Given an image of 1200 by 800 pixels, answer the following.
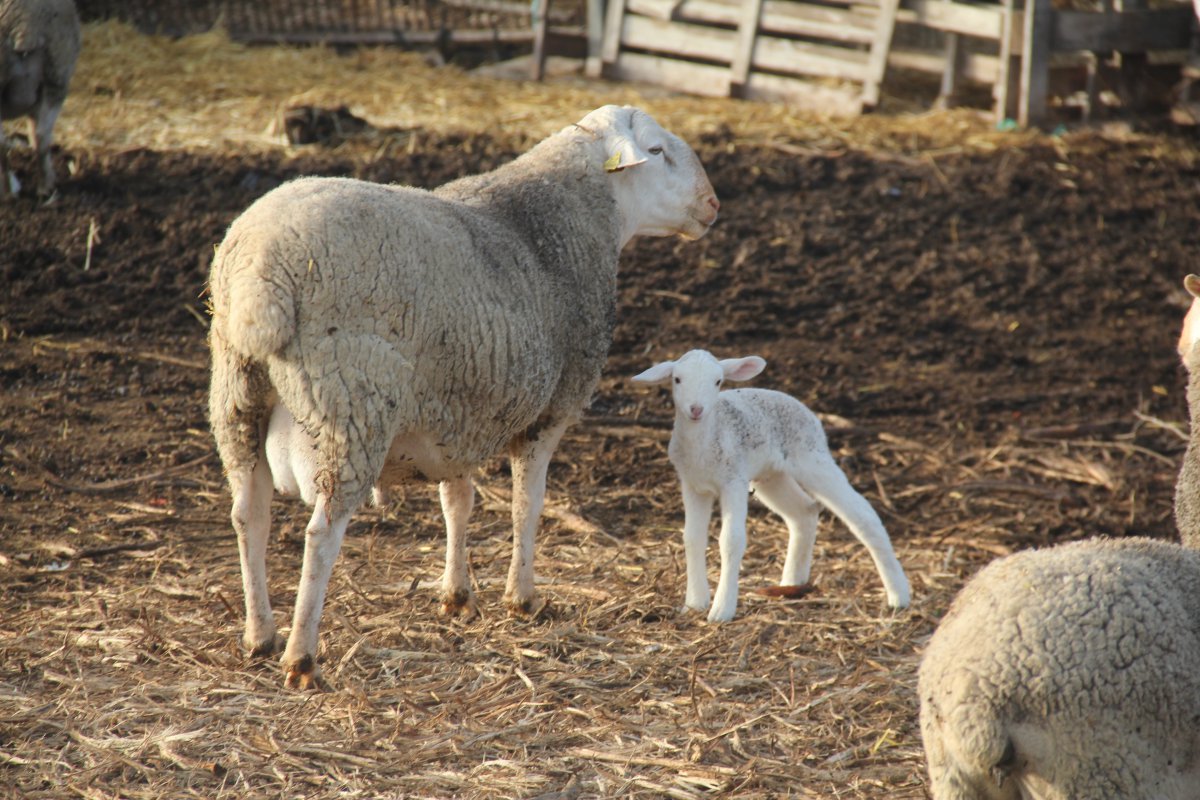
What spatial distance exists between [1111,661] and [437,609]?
10.2 feet

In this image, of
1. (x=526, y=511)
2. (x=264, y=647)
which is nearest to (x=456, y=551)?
(x=526, y=511)

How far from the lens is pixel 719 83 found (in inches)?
524

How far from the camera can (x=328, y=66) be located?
13492 mm

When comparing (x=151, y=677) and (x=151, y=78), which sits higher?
(x=151, y=78)

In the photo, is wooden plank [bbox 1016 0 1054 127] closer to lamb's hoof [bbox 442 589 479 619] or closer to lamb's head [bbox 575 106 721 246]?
lamb's head [bbox 575 106 721 246]

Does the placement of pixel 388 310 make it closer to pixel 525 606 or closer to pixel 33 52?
pixel 525 606

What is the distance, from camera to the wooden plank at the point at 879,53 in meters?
12.5

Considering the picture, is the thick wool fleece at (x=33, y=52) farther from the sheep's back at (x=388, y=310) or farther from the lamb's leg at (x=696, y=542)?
the lamb's leg at (x=696, y=542)

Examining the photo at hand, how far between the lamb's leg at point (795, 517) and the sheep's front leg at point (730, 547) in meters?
0.42

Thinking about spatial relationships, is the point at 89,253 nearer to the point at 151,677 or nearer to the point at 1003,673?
the point at 151,677

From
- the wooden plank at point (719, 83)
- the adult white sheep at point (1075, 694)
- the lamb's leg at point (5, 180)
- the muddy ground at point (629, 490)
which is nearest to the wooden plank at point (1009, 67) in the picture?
the muddy ground at point (629, 490)

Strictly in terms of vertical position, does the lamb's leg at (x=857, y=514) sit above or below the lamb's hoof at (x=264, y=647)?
above

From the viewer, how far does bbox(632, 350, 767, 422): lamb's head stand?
17.5 feet

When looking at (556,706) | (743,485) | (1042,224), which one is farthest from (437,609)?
(1042,224)
